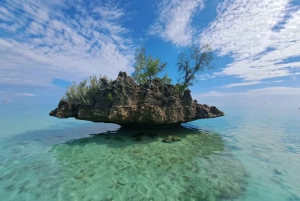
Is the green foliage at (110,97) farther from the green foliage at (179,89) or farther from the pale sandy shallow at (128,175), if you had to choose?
the green foliage at (179,89)

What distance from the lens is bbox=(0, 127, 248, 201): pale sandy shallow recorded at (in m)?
5.22

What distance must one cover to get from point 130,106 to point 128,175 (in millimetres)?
5885

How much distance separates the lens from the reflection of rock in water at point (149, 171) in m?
5.31

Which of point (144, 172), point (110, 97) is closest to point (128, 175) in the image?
point (144, 172)

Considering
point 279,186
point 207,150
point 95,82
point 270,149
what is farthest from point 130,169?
point 270,149

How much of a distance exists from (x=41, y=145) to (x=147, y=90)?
28.9 feet

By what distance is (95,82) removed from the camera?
12859 millimetres

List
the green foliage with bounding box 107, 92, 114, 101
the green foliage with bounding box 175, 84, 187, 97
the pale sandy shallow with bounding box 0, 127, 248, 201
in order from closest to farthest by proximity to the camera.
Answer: the pale sandy shallow with bounding box 0, 127, 248, 201 < the green foliage with bounding box 107, 92, 114, 101 < the green foliage with bounding box 175, 84, 187, 97

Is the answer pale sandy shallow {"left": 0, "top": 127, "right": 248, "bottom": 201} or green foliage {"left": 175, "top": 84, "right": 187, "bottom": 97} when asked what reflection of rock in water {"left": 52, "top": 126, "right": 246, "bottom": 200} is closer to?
pale sandy shallow {"left": 0, "top": 127, "right": 248, "bottom": 201}

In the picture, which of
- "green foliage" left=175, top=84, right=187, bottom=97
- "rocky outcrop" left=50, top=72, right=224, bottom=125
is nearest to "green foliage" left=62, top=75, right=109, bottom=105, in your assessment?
"rocky outcrop" left=50, top=72, right=224, bottom=125

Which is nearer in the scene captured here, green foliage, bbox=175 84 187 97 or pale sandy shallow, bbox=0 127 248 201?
pale sandy shallow, bbox=0 127 248 201

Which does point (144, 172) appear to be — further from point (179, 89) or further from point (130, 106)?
point (179, 89)

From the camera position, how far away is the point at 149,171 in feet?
22.5

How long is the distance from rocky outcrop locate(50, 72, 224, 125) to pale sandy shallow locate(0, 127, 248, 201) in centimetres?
244
